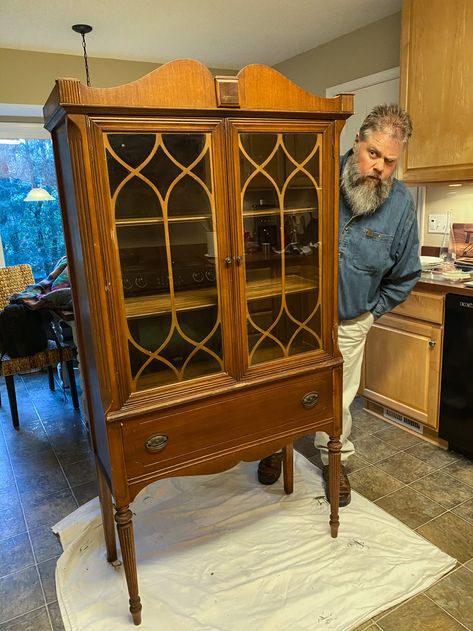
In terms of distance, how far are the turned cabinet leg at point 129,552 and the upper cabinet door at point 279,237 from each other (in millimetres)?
619

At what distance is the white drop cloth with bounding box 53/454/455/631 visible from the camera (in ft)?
5.22

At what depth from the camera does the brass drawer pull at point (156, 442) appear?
147cm

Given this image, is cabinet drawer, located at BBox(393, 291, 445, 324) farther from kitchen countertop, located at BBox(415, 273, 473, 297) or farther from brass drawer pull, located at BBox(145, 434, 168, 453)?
brass drawer pull, located at BBox(145, 434, 168, 453)

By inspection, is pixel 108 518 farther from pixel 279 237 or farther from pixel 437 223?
pixel 437 223

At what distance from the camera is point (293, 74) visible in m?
3.83

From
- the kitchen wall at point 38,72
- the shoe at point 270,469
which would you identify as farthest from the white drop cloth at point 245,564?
the kitchen wall at point 38,72

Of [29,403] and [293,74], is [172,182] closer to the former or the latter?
[29,403]

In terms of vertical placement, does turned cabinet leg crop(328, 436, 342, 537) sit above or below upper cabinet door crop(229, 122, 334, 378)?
below

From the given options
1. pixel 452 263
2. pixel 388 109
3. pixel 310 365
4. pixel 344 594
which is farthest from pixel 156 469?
pixel 452 263

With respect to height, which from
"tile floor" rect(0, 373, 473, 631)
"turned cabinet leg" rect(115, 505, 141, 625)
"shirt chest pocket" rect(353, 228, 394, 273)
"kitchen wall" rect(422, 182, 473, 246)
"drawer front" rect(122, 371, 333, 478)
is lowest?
"tile floor" rect(0, 373, 473, 631)

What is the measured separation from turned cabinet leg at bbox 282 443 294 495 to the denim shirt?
653mm

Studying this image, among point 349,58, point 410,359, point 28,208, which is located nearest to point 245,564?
point 410,359

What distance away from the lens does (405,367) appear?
2664 mm

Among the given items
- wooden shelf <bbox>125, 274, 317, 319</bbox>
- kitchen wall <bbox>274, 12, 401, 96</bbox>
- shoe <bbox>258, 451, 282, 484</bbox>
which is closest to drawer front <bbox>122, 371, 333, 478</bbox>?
wooden shelf <bbox>125, 274, 317, 319</bbox>
